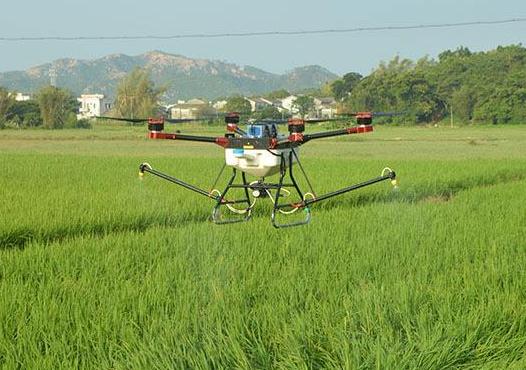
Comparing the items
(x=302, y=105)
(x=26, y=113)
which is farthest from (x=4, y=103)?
(x=302, y=105)

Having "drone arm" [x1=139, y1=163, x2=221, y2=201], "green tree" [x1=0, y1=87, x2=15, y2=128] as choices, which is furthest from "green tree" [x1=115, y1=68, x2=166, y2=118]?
"green tree" [x1=0, y1=87, x2=15, y2=128]

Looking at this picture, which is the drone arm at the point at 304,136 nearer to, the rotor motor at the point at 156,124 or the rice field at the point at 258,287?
the rotor motor at the point at 156,124

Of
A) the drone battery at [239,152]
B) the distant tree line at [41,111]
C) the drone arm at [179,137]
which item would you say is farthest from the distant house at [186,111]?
the distant tree line at [41,111]

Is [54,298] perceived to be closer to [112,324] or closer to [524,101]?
[112,324]

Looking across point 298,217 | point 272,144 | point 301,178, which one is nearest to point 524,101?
point 301,178

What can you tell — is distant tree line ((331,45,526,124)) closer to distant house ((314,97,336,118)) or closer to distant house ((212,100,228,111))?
distant house ((314,97,336,118))
